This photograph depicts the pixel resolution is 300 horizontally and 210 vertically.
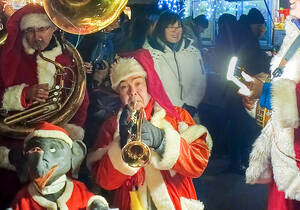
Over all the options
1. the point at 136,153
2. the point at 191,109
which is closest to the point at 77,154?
the point at 136,153

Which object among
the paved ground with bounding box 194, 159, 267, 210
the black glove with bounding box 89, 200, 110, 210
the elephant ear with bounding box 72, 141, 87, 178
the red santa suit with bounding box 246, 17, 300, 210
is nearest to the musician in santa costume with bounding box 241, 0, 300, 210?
the red santa suit with bounding box 246, 17, 300, 210

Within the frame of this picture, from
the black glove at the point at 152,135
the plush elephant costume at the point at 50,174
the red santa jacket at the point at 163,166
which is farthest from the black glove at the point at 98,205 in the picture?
the black glove at the point at 152,135

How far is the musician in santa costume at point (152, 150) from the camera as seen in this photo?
120 inches

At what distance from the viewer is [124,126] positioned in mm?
2984

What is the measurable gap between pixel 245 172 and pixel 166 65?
0.77 metres

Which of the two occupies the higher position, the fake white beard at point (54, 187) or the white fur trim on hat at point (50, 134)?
the white fur trim on hat at point (50, 134)

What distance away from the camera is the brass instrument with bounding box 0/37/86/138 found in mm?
3172

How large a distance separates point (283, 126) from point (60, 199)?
4.30 ft

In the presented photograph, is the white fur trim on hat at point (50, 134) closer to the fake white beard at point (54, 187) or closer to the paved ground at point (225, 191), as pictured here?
the fake white beard at point (54, 187)

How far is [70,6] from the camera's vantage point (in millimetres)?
2990

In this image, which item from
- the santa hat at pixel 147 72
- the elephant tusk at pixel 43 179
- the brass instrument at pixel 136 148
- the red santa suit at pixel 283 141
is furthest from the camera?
the santa hat at pixel 147 72

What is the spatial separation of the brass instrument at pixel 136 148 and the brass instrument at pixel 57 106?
430mm

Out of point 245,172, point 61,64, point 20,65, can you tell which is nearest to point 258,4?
point 245,172

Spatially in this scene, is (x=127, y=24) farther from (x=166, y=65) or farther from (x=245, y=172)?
(x=245, y=172)
